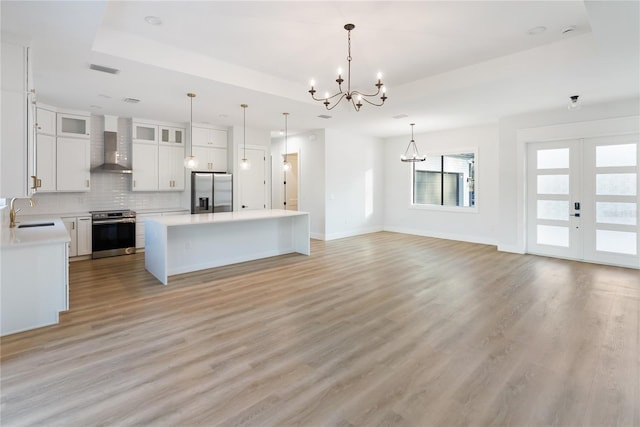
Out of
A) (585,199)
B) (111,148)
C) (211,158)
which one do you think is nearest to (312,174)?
(211,158)

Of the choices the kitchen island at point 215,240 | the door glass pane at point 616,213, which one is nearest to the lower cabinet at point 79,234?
the kitchen island at point 215,240

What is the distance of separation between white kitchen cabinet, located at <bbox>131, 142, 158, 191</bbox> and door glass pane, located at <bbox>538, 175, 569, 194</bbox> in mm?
7783

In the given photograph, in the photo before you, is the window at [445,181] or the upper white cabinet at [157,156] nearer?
the upper white cabinet at [157,156]

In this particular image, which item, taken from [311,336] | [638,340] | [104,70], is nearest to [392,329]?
[311,336]

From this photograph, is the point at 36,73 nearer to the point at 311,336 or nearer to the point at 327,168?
the point at 311,336

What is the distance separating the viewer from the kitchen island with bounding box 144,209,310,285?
464cm

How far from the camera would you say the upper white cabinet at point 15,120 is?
3.07 m

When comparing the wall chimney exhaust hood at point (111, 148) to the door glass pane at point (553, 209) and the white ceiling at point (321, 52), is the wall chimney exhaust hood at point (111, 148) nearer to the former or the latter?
the white ceiling at point (321, 52)

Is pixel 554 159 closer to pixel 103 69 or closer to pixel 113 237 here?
pixel 103 69

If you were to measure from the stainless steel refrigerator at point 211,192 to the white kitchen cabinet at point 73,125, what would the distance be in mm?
2010

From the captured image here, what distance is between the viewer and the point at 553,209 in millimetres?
6055

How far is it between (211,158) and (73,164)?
250cm

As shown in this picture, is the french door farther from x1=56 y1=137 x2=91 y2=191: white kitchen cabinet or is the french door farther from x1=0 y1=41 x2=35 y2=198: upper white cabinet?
x1=56 y1=137 x2=91 y2=191: white kitchen cabinet

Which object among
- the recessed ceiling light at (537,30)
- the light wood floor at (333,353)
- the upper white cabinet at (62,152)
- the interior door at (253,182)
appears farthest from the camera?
the interior door at (253,182)
